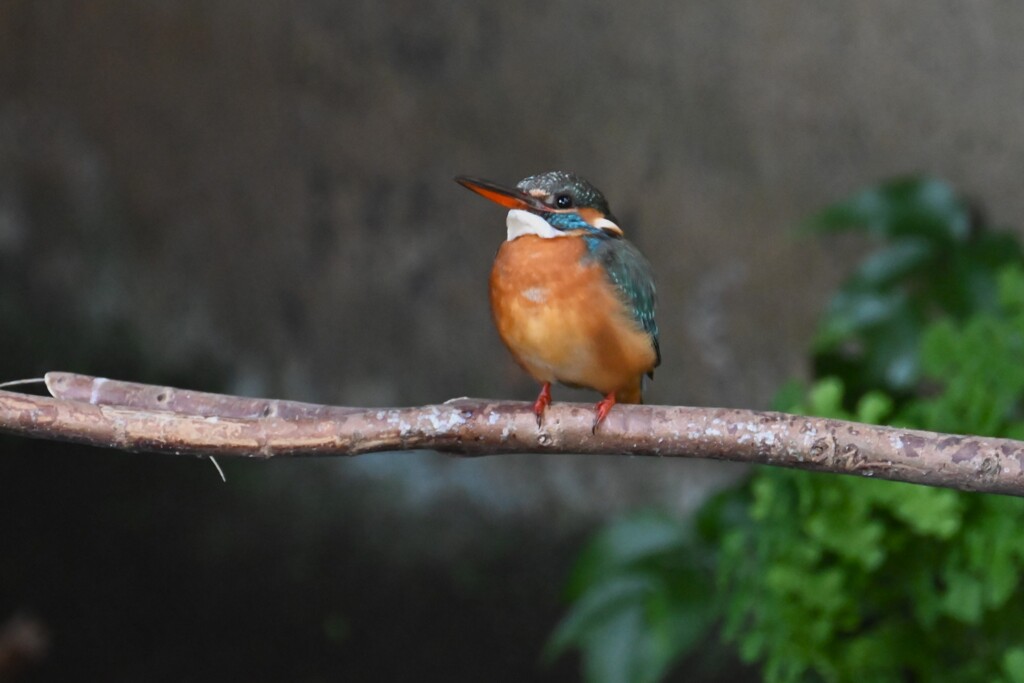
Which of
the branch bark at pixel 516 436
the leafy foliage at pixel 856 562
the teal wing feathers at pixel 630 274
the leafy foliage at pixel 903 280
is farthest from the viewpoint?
the leafy foliage at pixel 903 280

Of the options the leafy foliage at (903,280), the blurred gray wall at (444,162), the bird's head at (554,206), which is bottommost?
the bird's head at (554,206)

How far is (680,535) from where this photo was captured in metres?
2.22

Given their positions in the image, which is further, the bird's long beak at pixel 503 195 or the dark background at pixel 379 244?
the dark background at pixel 379 244

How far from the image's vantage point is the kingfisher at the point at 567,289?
154 cm

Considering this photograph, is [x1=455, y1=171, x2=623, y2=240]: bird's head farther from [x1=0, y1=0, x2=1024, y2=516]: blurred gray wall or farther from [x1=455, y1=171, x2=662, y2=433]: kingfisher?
[x1=0, y1=0, x2=1024, y2=516]: blurred gray wall

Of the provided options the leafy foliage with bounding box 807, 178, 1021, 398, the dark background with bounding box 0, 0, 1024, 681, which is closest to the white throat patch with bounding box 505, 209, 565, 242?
the leafy foliage with bounding box 807, 178, 1021, 398

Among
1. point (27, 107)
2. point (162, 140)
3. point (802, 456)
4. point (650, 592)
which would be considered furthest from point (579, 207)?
point (27, 107)

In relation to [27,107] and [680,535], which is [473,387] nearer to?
[680,535]

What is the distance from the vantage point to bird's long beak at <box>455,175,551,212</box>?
55.5 inches

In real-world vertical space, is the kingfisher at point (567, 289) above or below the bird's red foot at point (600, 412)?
above

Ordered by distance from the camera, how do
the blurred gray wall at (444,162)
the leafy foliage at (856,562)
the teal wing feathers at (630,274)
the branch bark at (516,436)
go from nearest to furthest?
the branch bark at (516,436)
the teal wing feathers at (630,274)
the leafy foliage at (856,562)
the blurred gray wall at (444,162)

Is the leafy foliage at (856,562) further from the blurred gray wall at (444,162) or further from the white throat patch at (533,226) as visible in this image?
the blurred gray wall at (444,162)

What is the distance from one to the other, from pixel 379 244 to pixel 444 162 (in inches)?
13.8

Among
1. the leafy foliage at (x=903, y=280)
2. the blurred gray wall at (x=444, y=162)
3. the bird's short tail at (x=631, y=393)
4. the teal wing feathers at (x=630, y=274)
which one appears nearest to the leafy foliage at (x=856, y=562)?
the leafy foliage at (x=903, y=280)
